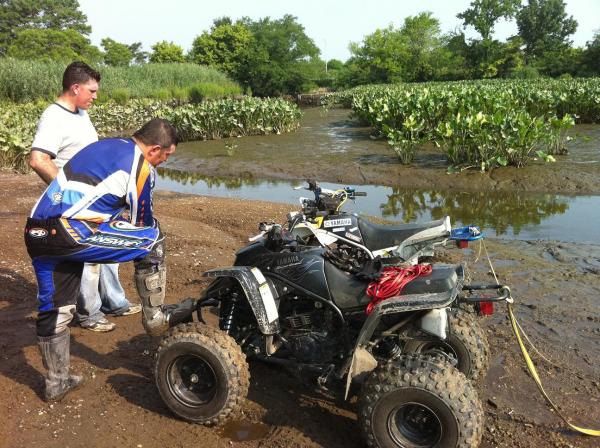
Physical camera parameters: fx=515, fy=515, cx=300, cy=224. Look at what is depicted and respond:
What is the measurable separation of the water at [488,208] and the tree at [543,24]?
247ft

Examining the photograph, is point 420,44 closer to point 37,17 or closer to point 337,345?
point 37,17

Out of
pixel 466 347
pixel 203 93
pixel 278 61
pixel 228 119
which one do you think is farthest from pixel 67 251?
pixel 278 61

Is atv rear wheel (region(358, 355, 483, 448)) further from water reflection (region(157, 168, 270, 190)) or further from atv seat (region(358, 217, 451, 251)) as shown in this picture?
water reflection (region(157, 168, 270, 190))

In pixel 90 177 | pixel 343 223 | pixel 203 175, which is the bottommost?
pixel 203 175

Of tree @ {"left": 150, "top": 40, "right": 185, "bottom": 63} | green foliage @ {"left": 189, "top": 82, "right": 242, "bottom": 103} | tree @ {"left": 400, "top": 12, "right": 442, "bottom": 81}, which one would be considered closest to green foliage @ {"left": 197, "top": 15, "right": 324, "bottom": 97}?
tree @ {"left": 150, "top": 40, "right": 185, "bottom": 63}

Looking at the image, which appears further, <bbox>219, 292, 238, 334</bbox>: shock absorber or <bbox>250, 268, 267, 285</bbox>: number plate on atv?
<bbox>219, 292, 238, 334</bbox>: shock absorber

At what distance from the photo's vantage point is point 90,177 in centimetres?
317

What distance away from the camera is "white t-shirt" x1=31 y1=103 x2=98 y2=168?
4.14 m

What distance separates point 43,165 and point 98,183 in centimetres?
117

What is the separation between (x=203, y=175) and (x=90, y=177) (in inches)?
511

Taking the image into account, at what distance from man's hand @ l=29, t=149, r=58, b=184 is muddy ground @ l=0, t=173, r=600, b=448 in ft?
4.69

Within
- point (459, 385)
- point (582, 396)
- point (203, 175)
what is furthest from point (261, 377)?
point (203, 175)

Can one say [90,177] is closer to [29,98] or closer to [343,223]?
[343,223]

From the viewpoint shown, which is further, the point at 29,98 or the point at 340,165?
the point at 29,98
